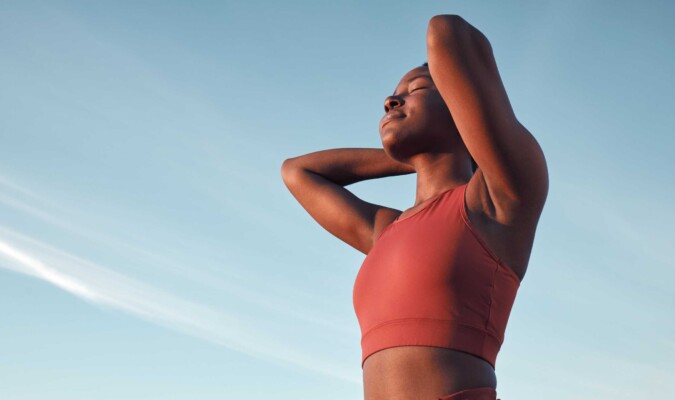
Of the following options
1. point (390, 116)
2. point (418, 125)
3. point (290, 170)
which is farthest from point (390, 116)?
point (290, 170)

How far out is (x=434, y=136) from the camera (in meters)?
3.72

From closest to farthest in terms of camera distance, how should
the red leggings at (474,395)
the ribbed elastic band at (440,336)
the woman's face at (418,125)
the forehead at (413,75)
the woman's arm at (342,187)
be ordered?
the red leggings at (474,395) → the ribbed elastic band at (440,336) → the woman's face at (418,125) → the forehead at (413,75) → the woman's arm at (342,187)

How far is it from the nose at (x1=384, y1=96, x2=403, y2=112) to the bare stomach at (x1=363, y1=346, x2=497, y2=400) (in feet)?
4.03

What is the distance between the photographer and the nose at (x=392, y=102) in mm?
3785

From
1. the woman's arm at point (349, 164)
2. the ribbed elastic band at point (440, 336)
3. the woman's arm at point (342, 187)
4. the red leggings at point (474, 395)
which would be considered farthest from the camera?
the woman's arm at point (349, 164)

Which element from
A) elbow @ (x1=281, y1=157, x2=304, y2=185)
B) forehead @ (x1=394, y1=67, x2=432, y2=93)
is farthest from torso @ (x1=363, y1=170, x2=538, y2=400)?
elbow @ (x1=281, y1=157, x2=304, y2=185)

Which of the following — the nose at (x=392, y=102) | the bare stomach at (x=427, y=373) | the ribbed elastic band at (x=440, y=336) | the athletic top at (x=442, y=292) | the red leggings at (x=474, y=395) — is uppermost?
the nose at (x=392, y=102)

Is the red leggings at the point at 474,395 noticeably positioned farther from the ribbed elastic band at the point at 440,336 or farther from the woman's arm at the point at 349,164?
the woman's arm at the point at 349,164

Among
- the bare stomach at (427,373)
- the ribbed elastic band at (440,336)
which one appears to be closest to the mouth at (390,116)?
the ribbed elastic band at (440,336)

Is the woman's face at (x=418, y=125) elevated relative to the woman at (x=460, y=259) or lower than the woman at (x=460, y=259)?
elevated

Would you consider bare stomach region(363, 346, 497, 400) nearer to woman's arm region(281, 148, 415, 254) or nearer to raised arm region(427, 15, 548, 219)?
raised arm region(427, 15, 548, 219)

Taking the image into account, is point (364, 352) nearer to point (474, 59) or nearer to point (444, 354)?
point (444, 354)

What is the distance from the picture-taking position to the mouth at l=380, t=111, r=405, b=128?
3734 millimetres

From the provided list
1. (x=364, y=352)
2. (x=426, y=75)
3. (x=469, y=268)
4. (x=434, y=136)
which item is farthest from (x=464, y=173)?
(x=364, y=352)
